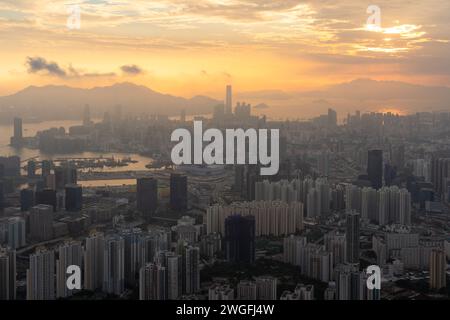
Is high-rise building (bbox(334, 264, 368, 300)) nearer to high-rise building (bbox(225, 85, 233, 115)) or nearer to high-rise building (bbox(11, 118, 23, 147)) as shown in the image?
high-rise building (bbox(225, 85, 233, 115))

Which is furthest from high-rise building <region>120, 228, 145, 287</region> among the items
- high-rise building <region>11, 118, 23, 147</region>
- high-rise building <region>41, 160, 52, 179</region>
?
high-rise building <region>11, 118, 23, 147</region>

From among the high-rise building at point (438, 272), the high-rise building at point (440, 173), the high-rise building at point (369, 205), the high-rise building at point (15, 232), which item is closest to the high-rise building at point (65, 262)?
the high-rise building at point (15, 232)

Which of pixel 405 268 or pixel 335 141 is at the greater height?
pixel 335 141

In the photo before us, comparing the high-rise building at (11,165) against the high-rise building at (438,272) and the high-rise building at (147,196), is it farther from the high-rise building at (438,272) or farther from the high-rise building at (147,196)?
the high-rise building at (438,272)

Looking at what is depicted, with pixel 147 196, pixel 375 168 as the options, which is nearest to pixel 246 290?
pixel 147 196

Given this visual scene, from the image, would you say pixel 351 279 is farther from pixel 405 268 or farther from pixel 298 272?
pixel 405 268

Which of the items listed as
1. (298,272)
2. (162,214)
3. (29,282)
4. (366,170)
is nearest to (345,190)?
(366,170)
